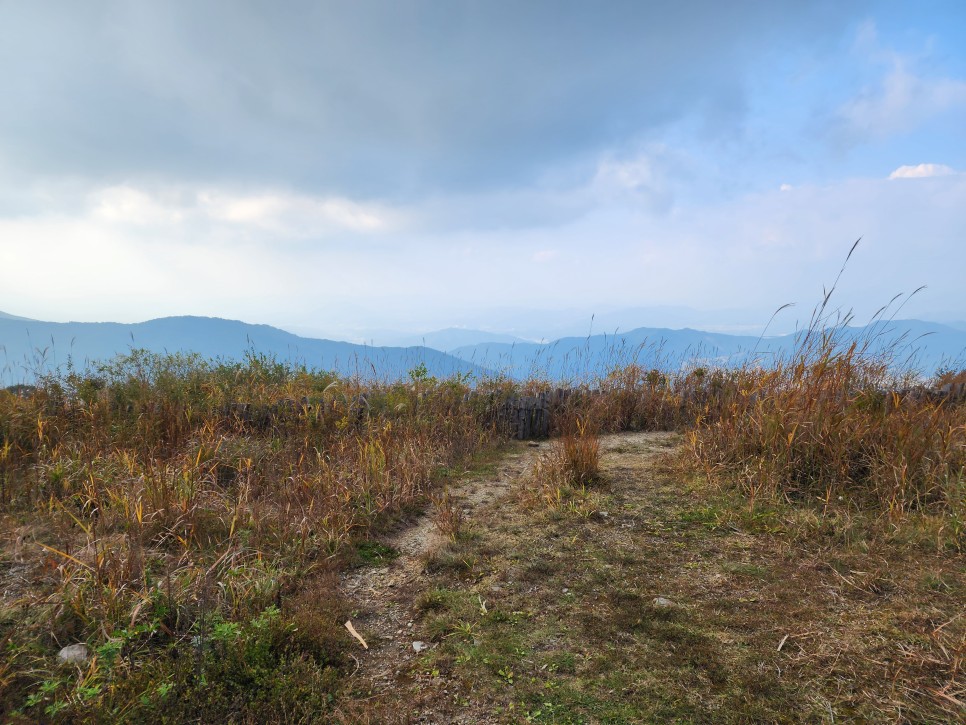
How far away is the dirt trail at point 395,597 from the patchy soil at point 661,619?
1 centimetres

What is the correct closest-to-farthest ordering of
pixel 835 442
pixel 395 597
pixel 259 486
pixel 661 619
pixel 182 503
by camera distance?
pixel 661 619
pixel 395 597
pixel 182 503
pixel 835 442
pixel 259 486

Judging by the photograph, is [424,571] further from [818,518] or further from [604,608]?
[818,518]

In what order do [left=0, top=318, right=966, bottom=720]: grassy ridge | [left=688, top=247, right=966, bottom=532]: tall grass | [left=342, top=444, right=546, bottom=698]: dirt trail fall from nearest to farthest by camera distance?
[left=0, top=318, right=966, bottom=720]: grassy ridge, [left=342, top=444, right=546, bottom=698]: dirt trail, [left=688, top=247, right=966, bottom=532]: tall grass

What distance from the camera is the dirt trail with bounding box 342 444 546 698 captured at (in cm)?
269

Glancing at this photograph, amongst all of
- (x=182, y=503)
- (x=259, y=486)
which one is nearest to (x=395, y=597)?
(x=182, y=503)

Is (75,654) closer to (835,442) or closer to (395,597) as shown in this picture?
(395,597)

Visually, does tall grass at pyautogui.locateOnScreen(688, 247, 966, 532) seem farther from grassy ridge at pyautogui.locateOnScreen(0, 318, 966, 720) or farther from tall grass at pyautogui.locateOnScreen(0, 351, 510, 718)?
tall grass at pyautogui.locateOnScreen(0, 351, 510, 718)

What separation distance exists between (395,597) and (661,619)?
1.83m

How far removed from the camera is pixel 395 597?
11.5ft

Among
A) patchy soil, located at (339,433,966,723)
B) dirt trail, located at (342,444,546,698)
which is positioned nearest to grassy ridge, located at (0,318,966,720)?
dirt trail, located at (342,444,546,698)

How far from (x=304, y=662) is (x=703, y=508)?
12.0 feet

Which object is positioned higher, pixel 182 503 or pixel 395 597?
pixel 182 503

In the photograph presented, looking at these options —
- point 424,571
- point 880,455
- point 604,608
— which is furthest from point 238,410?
point 880,455

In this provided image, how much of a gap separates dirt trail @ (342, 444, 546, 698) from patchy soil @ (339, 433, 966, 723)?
0.01 m
